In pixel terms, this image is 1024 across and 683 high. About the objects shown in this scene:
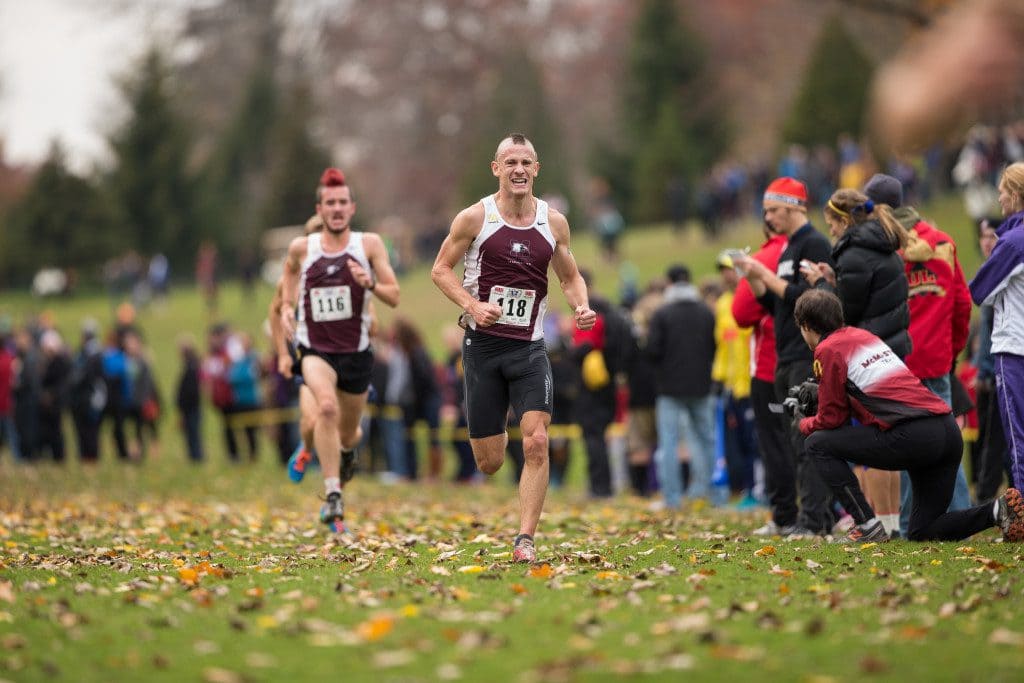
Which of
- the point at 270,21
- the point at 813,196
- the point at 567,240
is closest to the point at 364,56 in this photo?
the point at 270,21

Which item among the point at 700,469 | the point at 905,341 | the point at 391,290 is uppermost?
the point at 391,290

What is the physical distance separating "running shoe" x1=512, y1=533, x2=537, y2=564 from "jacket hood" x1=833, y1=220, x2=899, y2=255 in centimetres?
329

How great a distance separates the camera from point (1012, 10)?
76.8ft

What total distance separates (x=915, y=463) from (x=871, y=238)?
1.72m

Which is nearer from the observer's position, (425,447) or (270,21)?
(425,447)

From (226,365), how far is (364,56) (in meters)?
45.1

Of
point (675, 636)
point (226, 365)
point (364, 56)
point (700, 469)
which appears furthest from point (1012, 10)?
point (364, 56)

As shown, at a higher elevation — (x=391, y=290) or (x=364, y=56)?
(x=364, y=56)

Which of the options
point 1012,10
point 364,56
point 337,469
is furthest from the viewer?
point 364,56

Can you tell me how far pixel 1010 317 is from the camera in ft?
31.1

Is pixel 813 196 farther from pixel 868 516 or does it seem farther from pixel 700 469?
pixel 868 516

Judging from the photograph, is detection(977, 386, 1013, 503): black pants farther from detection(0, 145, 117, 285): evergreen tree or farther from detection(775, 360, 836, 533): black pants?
detection(0, 145, 117, 285): evergreen tree

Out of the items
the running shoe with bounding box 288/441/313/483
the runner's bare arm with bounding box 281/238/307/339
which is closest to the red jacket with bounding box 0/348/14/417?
the running shoe with bounding box 288/441/313/483

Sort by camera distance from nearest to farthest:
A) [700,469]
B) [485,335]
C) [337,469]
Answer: [485,335] → [337,469] → [700,469]
